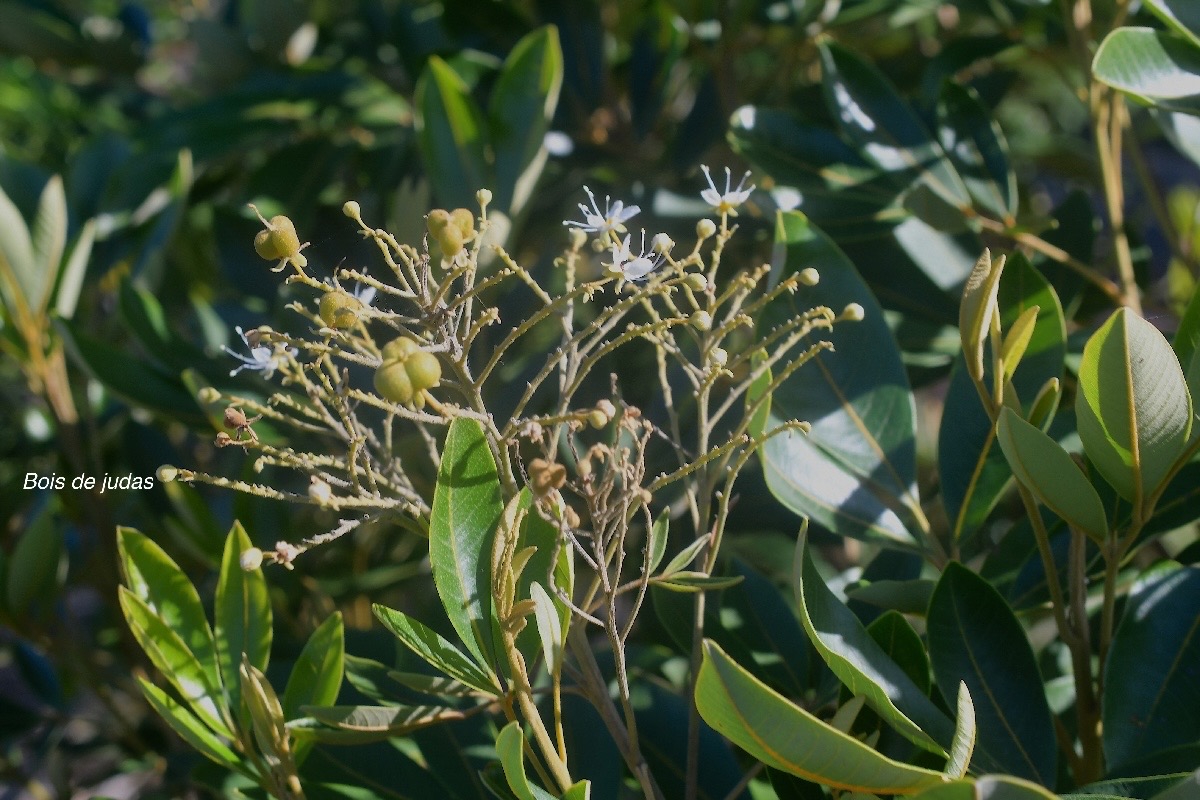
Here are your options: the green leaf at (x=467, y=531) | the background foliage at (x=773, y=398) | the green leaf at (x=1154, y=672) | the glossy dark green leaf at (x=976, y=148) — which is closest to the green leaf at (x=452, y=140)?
the background foliage at (x=773, y=398)

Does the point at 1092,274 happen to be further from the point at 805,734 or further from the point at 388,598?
the point at 388,598

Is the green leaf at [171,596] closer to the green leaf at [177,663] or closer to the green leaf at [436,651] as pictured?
the green leaf at [177,663]

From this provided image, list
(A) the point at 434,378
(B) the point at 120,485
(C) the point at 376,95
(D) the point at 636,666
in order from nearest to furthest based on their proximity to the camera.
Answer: (A) the point at 434,378, (D) the point at 636,666, (B) the point at 120,485, (C) the point at 376,95

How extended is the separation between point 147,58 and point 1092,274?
55.6 inches

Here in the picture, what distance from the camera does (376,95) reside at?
4.40 ft

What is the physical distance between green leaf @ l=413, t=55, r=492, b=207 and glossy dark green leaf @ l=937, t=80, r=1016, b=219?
0.40 m

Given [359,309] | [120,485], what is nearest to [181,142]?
[120,485]

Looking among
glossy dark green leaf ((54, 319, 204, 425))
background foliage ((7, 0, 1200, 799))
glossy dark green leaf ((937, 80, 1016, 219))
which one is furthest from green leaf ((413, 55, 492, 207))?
glossy dark green leaf ((937, 80, 1016, 219))

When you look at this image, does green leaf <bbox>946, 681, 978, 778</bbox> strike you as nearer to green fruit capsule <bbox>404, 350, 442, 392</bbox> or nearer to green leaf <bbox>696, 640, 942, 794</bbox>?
green leaf <bbox>696, 640, 942, 794</bbox>

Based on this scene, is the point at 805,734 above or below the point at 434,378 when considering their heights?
below

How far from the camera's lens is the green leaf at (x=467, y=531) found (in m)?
0.49

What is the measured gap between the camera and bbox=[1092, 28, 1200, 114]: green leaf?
66cm

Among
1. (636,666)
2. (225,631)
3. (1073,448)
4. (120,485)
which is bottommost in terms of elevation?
(120,485)

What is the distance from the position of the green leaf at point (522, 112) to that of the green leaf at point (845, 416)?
0.36 metres
